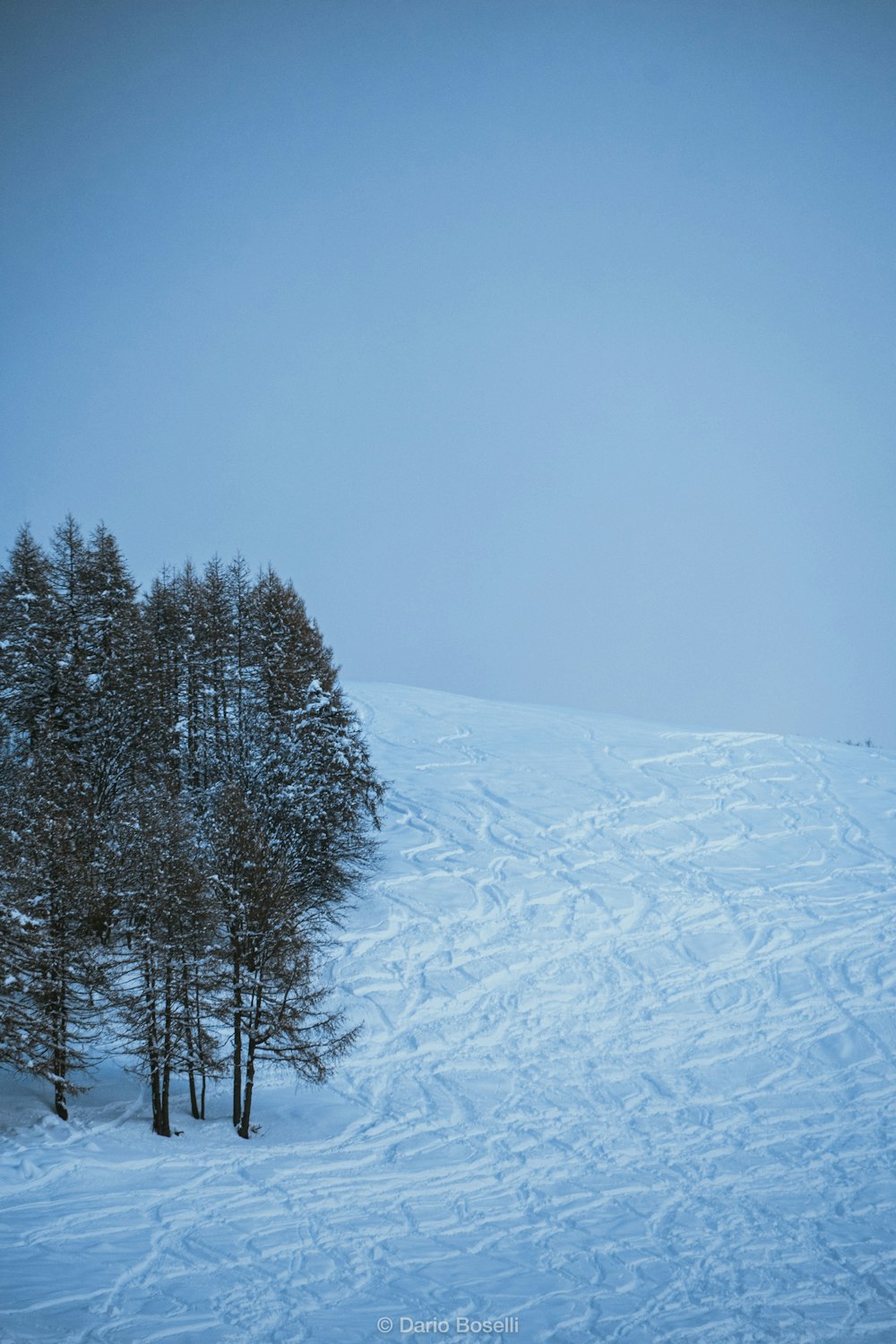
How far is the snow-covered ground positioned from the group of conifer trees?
6.02 feet

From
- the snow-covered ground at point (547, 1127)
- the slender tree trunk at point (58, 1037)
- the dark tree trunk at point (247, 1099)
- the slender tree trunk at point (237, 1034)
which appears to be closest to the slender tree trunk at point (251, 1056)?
the dark tree trunk at point (247, 1099)

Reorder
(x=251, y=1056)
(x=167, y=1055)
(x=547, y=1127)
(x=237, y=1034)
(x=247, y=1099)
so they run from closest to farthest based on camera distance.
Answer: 1. (x=167, y=1055)
2. (x=251, y=1056)
3. (x=247, y=1099)
4. (x=237, y=1034)
5. (x=547, y=1127)

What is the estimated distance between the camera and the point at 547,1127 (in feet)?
64.5

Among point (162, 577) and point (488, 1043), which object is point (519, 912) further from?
point (162, 577)

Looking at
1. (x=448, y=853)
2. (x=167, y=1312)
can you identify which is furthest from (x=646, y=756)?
(x=167, y=1312)

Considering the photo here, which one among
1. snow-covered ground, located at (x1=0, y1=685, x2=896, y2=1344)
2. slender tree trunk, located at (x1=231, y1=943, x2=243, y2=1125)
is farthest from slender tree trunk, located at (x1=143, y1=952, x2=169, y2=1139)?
slender tree trunk, located at (x1=231, y1=943, x2=243, y2=1125)

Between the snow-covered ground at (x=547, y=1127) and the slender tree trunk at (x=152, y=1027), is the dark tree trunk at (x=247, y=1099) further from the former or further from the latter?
the slender tree trunk at (x=152, y=1027)

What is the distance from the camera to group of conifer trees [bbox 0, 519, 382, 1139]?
1753cm

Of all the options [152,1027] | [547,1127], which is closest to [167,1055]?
[152,1027]

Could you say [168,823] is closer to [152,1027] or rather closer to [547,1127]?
[152,1027]

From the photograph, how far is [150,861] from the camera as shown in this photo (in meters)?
18.2

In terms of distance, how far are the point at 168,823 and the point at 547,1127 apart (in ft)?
37.4

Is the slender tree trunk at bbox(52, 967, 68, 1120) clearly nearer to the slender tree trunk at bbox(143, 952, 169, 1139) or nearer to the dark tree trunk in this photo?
the slender tree trunk at bbox(143, 952, 169, 1139)

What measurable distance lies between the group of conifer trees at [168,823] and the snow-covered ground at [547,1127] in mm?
1835
